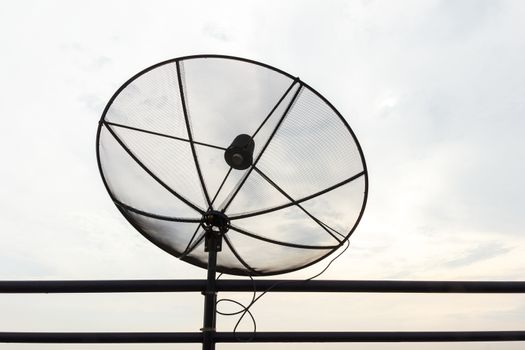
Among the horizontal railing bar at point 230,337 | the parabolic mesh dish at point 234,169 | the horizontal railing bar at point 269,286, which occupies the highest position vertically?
the parabolic mesh dish at point 234,169

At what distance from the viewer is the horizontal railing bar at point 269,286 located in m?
2.42

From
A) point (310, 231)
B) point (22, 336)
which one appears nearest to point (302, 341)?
point (310, 231)

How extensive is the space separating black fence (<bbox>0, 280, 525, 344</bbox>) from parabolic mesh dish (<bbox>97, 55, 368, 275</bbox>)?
0.52m

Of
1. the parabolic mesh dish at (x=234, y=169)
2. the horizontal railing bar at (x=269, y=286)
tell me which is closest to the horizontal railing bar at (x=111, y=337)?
the horizontal railing bar at (x=269, y=286)

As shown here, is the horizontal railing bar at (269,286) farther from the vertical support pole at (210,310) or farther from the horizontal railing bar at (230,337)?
the horizontal railing bar at (230,337)

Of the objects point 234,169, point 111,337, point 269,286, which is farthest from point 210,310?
point 234,169

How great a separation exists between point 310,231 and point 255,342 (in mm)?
894

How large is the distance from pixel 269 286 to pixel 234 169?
0.82m

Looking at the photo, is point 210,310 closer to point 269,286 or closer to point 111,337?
point 269,286

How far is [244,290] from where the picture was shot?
2486mm

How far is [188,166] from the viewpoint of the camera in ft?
9.72

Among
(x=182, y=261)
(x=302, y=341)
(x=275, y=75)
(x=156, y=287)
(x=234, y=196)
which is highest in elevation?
(x=275, y=75)

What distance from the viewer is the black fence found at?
2402 mm

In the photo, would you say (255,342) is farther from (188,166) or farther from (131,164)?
(131,164)
